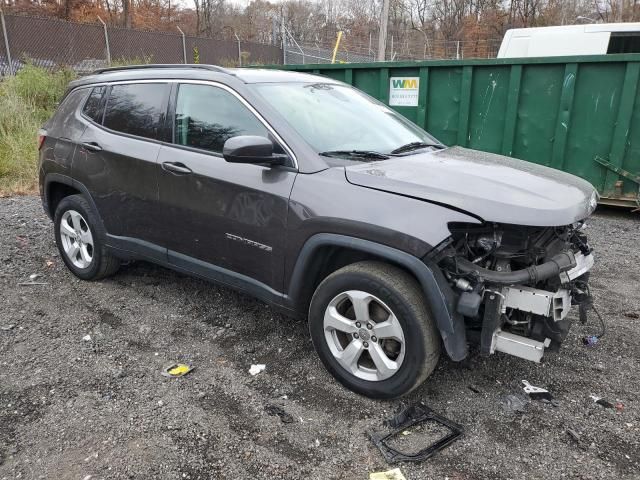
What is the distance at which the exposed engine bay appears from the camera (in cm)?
273

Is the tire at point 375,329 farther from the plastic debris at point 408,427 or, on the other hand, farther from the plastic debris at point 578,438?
the plastic debris at point 578,438

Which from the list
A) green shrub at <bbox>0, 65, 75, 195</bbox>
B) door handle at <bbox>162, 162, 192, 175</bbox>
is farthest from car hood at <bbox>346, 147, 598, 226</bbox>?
green shrub at <bbox>0, 65, 75, 195</bbox>

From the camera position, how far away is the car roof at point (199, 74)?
3632 mm

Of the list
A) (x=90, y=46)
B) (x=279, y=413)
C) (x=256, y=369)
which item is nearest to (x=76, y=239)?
(x=256, y=369)

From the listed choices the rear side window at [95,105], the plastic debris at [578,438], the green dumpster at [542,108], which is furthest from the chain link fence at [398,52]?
the plastic debris at [578,438]

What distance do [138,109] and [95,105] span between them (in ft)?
2.01

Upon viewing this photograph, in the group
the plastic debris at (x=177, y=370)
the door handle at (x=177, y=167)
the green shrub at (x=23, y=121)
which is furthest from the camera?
the green shrub at (x=23, y=121)

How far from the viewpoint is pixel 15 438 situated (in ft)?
9.00

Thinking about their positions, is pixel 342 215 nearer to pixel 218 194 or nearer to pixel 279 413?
pixel 218 194

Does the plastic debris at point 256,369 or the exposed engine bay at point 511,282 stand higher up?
the exposed engine bay at point 511,282

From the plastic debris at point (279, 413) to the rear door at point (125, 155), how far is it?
1.60m

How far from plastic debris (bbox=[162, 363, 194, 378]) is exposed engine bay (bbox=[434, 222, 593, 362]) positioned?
5.80 feet

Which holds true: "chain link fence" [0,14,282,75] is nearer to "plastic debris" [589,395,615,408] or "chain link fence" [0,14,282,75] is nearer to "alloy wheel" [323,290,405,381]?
"alloy wheel" [323,290,405,381]

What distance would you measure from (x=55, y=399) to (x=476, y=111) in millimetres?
6583
